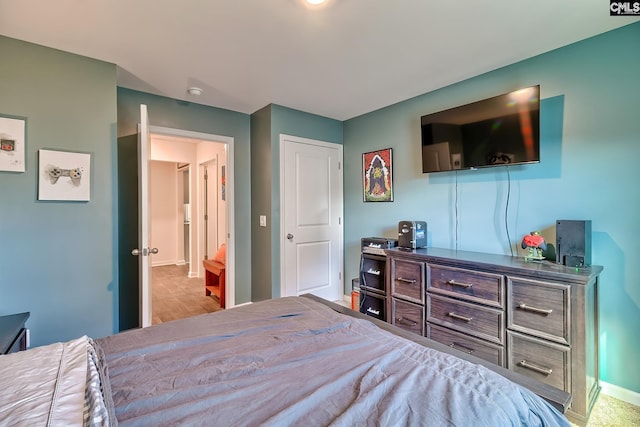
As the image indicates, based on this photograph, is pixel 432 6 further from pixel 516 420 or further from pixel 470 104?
pixel 516 420

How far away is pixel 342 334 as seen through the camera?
1257 millimetres

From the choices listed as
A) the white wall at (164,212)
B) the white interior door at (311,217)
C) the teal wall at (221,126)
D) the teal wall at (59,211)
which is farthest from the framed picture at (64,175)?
the white wall at (164,212)

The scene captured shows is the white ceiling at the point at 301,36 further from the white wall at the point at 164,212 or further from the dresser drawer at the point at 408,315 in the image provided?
the white wall at the point at 164,212

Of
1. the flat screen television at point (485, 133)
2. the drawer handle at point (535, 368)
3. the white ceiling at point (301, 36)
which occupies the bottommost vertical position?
the drawer handle at point (535, 368)

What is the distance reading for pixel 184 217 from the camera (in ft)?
22.4

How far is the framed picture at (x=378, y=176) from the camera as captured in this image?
3.38m

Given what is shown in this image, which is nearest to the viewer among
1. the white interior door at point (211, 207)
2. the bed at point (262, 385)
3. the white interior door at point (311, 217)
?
the bed at point (262, 385)

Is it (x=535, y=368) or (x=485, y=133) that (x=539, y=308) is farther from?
(x=485, y=133)

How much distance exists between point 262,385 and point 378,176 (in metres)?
2.94

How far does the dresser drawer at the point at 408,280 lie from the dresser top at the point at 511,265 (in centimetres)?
8

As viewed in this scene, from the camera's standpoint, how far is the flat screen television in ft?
6.98

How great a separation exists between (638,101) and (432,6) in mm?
1493

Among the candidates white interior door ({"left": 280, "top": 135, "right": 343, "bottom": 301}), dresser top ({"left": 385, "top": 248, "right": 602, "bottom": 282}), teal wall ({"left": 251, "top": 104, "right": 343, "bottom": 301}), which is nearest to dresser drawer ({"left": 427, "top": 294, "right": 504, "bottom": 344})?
dresser top ({"left": 385, "top": 248, "right": 602, "bottom": 282})

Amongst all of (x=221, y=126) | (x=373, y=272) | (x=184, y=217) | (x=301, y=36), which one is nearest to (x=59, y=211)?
(x=221, y=126)
